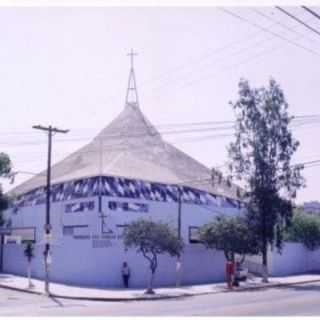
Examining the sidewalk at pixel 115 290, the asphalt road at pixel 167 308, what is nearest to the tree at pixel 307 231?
the sidewalk at pixel 115 290

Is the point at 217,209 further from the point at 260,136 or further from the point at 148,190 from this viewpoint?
the point at 260,136

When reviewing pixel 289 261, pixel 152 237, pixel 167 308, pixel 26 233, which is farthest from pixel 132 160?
pixel 167 308

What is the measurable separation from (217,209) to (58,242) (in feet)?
58.9

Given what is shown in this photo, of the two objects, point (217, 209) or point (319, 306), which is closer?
point (319, 306)

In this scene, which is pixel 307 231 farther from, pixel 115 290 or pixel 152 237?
pixel 115 290

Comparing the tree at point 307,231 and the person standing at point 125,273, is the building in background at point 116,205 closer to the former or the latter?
the person standing at point 125,273

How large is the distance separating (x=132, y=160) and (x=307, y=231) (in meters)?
15.7

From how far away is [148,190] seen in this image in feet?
153

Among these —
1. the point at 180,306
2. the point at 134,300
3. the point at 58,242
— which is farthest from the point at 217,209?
the point at 180,306

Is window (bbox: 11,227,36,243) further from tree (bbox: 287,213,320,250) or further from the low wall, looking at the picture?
tree (bbox: 287,213,320,250)

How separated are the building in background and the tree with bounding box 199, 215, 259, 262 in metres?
1.98

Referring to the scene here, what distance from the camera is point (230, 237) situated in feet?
120

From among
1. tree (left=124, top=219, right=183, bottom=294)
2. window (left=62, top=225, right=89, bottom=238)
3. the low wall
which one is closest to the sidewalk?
tree (left=124, top=219, right=183, bottom=294)

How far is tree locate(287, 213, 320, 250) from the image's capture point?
52438 mm
